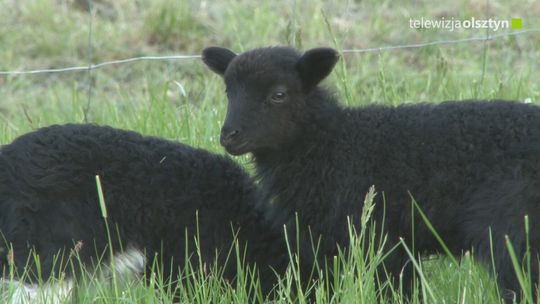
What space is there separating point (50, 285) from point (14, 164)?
0.68 meters

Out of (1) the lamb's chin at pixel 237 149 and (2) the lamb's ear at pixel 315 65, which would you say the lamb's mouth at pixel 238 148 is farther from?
(2) the lamb's ear at pixel 315 65

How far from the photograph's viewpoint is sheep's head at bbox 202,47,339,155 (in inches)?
195

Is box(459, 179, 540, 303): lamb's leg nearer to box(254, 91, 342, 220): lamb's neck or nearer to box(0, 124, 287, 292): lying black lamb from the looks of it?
box(254, 91, 342, 220): lamb's neck

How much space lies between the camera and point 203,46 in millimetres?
9641

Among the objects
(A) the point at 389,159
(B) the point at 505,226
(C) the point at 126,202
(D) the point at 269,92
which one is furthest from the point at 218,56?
(B) the point at 505,226

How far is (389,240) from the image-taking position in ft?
15.8

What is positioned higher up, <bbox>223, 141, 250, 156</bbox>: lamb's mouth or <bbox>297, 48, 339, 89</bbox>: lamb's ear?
<bbox>297, 48, 339, 89</bbox>: lamb's ear

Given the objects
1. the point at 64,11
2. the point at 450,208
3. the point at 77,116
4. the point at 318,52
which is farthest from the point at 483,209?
the point at 64,11

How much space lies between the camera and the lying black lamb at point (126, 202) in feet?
15.7

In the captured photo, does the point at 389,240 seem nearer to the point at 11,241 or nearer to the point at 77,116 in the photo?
the point at 11,241

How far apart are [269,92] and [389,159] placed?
0.70 metres

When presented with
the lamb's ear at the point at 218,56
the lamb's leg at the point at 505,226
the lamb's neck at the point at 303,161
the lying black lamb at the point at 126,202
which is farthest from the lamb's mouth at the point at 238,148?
the lamb's leg at the point at 505,226

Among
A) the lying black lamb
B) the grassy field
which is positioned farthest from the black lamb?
the grassy field

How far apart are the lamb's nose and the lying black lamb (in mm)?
426
